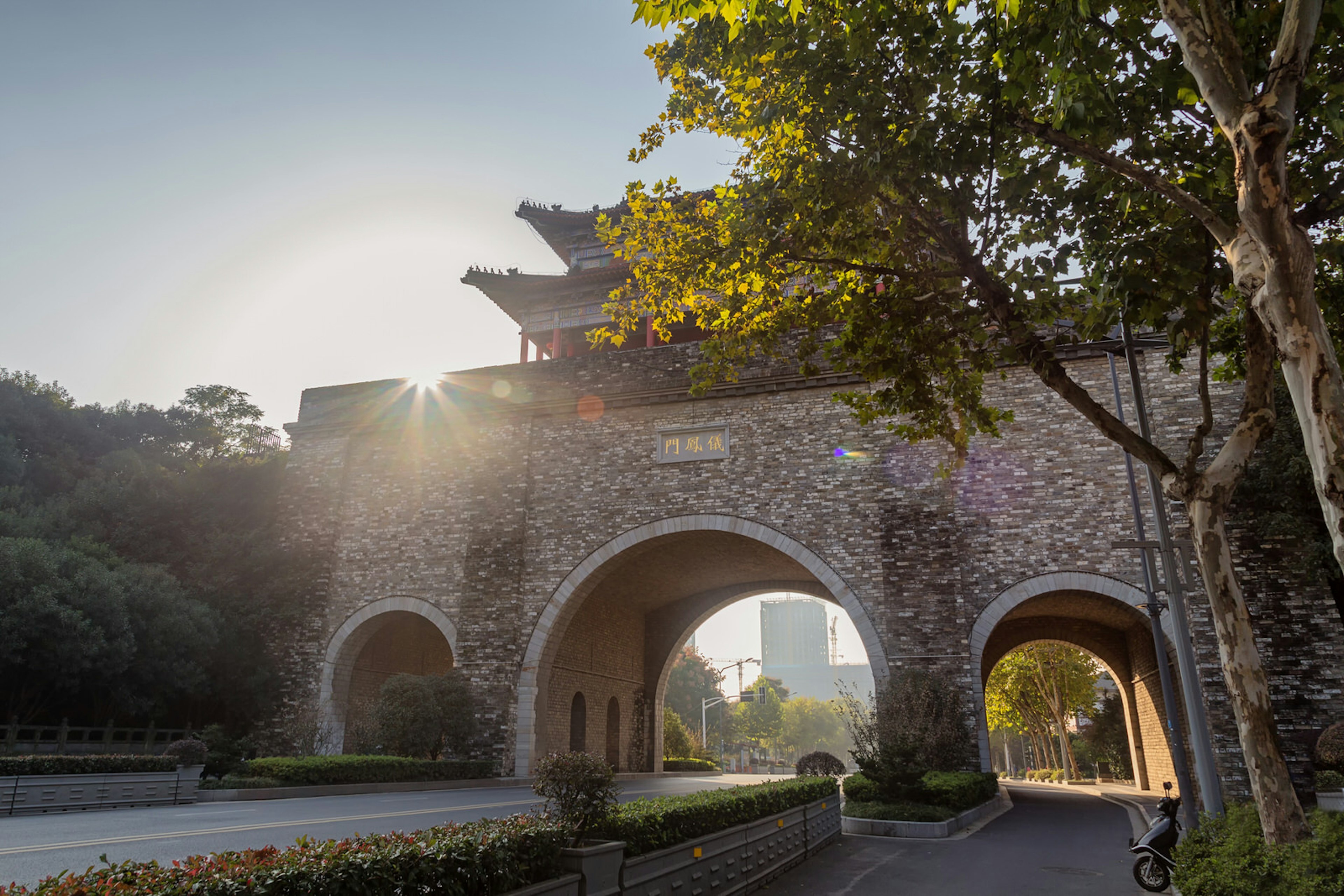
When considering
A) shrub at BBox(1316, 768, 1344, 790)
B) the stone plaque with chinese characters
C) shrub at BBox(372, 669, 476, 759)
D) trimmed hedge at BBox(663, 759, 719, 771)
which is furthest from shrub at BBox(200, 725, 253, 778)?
shrub at BBox(1316, 768, 1344, 790)

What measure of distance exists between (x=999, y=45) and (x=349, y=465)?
1787 cm

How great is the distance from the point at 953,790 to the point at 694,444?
28.0ft

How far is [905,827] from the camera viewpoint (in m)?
11.1

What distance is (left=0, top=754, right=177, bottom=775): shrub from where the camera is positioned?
1099 centimetres

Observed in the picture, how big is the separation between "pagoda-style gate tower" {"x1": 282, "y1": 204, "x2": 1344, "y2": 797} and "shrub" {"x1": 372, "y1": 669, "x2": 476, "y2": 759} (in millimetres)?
605

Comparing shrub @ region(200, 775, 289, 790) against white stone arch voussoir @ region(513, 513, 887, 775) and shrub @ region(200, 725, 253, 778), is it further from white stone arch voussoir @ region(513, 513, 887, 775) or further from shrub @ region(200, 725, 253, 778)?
white stone arch voussoir @ region(513, 513, 887, 775)

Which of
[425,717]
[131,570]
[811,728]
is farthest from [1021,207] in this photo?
[811,728]

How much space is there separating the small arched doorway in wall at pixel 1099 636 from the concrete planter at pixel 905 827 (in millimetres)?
3461

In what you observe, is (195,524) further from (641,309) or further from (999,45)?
(999,45)

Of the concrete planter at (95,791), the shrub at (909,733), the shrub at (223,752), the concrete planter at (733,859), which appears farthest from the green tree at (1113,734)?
the concrete planter at (95,791)

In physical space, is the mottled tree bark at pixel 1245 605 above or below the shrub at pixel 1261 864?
above

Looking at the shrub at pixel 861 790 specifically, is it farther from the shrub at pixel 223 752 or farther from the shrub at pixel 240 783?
the shrub at pixel 223 752

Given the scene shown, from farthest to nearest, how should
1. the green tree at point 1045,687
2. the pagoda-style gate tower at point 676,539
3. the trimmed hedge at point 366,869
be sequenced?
the green tree at point 1045,687 < the pagoda-style gate tower at point 676,539 < the trimmed hedge at point 366,869

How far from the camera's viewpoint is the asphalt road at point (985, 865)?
24.5 ft
